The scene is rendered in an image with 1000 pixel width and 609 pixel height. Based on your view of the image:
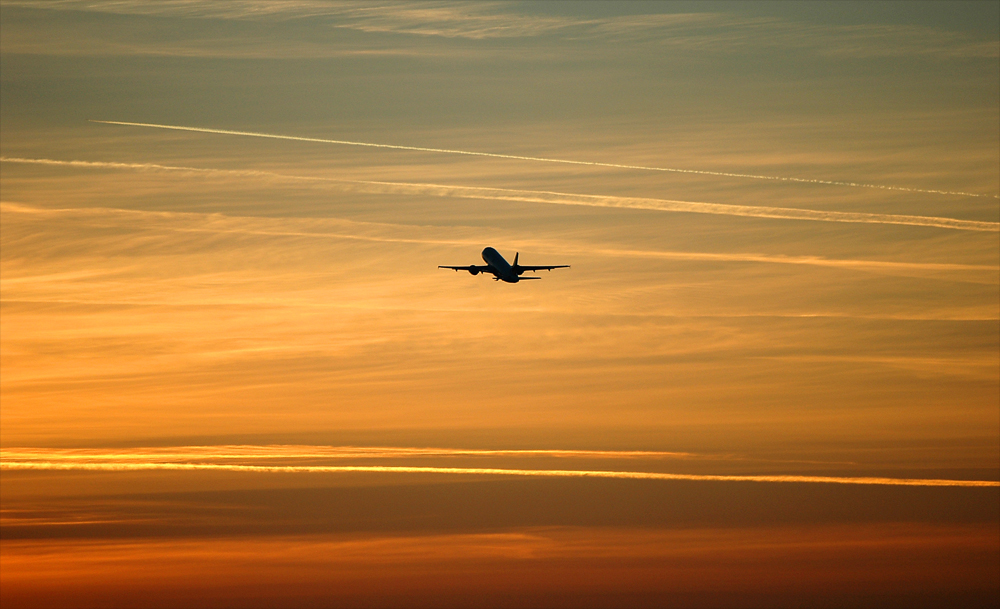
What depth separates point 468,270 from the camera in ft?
634

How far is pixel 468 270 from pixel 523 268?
923cm

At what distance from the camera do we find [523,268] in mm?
193250
